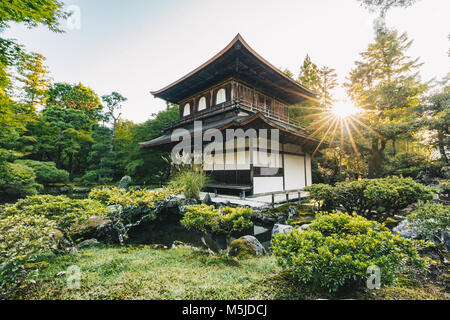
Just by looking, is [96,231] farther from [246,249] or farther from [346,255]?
[346,255]

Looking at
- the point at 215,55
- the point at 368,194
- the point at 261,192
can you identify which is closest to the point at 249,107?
the point at 215,55

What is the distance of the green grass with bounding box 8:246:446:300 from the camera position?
4.89 ft

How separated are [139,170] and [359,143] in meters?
13.2

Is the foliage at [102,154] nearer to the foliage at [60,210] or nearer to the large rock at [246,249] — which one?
the foliage at [60,210]

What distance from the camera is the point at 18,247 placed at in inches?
67.6

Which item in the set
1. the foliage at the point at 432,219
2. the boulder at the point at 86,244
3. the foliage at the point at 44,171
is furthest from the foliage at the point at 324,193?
the foliage at the point at 44,171

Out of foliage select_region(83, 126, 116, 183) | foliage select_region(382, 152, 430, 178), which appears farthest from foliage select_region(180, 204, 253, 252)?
foliage select_region(83, 126, 116, 183)

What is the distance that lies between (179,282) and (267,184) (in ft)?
17.6

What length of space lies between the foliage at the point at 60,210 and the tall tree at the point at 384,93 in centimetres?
943

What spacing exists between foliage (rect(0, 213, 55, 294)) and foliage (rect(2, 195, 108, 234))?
38cm

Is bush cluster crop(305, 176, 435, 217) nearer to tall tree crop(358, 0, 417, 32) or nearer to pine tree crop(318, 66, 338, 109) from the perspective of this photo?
tall tree crop(358, 0, 417, 32)

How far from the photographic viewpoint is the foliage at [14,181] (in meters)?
5.51

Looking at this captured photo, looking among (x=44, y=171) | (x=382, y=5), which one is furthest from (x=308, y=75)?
(x=44, y=171)
